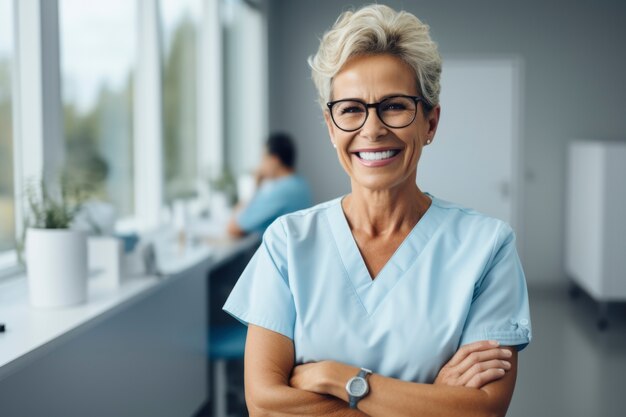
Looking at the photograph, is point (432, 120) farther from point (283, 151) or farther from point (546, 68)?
point (546, 68)

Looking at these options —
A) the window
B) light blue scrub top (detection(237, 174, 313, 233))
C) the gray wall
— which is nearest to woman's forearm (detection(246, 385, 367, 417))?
light blue scrub top (detection(237, 174, 313, 233))

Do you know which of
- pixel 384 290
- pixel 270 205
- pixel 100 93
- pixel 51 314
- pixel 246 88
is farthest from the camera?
pixel 246 88

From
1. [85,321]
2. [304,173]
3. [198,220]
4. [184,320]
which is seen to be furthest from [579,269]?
[85,321]

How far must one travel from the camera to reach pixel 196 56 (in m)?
4.87

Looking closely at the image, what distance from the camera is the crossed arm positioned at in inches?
51.5

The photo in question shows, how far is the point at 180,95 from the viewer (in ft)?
14.6

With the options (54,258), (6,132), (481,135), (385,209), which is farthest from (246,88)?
(385,209)

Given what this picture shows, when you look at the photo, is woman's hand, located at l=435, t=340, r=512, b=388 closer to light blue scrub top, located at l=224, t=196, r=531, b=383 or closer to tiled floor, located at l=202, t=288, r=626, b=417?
light blue scrub top, located at l=224, t=196, r=531, b=383

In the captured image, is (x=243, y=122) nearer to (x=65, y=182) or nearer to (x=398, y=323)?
(x=65, y=182)

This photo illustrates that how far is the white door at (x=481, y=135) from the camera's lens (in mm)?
6840

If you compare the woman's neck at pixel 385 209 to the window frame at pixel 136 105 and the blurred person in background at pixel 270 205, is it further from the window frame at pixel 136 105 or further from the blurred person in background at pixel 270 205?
the blurred person in background at pixel 270 205

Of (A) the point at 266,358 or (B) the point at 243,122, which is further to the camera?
(B) the point at 243,122

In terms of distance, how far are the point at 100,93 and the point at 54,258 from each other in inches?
58.3

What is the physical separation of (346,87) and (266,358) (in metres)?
0.51
